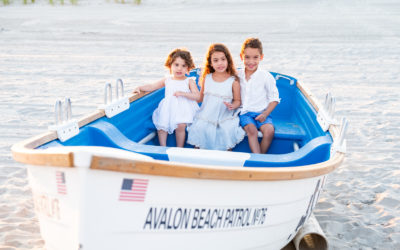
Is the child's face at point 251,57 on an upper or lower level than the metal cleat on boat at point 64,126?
upper

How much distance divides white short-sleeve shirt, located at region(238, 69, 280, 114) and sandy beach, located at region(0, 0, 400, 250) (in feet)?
3.64

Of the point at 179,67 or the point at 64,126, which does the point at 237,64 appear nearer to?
the point at 179,67

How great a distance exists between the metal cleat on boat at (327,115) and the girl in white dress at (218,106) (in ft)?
2.31

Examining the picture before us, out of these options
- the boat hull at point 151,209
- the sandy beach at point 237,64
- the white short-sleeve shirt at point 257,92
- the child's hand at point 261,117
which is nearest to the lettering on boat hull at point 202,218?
the boat hull at point 151,209

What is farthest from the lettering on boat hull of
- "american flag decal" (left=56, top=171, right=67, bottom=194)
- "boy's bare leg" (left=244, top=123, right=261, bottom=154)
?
"boy's bare leg" (left=244, top=123, right=261, bottom=154)

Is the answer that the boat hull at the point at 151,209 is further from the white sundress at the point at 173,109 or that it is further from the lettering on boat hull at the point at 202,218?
the white sundress at the point at 173,109

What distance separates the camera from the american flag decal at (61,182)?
7.79ft

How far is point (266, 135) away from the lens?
430 centimetres

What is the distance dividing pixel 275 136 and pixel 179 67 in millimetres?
1132

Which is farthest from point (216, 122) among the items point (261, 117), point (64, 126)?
point (64, 126)

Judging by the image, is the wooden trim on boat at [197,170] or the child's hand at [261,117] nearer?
the wooden trim on boat at [197,170]

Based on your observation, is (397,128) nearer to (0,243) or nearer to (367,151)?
(367,151)

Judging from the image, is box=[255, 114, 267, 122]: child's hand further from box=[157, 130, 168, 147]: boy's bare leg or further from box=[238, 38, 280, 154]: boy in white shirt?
box=[157, 130, 168, 147]: boy's bare leg

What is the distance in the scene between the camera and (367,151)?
227 inches
